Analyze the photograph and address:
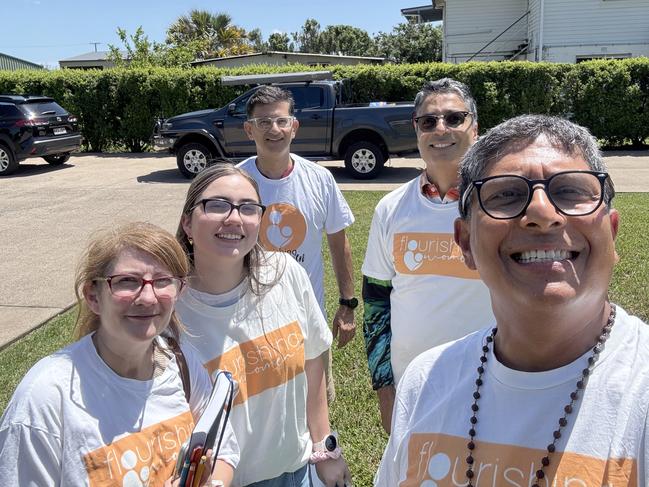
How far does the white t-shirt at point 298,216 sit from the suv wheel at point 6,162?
1345 centimetres

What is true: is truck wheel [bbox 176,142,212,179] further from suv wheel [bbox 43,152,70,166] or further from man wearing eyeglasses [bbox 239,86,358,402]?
man wearing eyeglasses [bbox 239,86,358,402]

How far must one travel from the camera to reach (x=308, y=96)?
43.6 ft

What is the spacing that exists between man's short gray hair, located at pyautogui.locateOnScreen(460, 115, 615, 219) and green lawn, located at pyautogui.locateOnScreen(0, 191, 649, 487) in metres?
2.62

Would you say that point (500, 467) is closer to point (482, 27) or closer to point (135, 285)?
point (135, 285)

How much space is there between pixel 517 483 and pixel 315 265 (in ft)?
7.74

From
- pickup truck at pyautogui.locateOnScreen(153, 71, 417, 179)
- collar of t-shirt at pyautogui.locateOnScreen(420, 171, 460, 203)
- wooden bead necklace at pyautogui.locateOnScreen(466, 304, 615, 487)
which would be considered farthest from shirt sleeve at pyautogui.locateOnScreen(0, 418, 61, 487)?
pickup truck at pyautogui.locateOnScreen(153, 71, 417, 179)

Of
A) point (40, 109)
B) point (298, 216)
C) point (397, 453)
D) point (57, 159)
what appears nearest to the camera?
point (397, 453)

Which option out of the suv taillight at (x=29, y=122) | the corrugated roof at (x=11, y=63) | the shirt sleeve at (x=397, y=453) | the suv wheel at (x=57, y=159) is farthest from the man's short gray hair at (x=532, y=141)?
the corrugated roof at (x=11, y=63)

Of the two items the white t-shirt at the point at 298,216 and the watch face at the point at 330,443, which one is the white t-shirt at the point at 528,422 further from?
the white t-shirt at the point at 298,216

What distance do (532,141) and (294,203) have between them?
88.0 inches

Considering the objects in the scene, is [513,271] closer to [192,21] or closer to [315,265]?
[315,265]

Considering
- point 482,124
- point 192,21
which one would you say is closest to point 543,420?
point 482,124

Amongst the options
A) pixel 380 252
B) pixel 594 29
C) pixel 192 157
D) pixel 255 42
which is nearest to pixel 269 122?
pixel 380 252

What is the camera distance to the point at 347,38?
77500 mm
